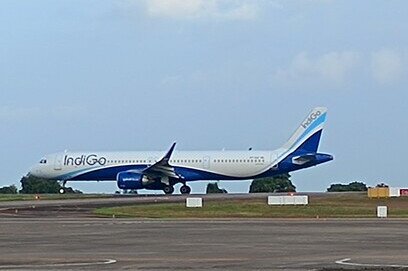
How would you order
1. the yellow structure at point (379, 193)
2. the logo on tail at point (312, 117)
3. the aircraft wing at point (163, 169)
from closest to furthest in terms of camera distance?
1. the yellow structure at point (379, 193)
2. the aircraft wing at point (163, 169)
3. the logo on tail at point (312, 117)

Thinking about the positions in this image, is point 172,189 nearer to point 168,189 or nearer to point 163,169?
point 168,189

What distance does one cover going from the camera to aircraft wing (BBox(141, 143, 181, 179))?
279 ft

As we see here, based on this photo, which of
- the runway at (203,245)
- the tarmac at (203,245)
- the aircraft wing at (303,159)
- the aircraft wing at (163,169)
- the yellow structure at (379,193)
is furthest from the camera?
the aircraft wing at (303,159)

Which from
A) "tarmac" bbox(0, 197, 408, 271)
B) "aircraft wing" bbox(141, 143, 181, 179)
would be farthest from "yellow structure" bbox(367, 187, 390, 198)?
"tarmac" bbox(0, 197, 408, 271)

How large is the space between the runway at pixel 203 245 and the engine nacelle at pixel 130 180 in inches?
1679

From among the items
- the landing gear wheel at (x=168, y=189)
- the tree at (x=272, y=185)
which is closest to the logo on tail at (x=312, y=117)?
the landing gear wheel at (x=168, y=189)

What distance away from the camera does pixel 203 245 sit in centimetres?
2878

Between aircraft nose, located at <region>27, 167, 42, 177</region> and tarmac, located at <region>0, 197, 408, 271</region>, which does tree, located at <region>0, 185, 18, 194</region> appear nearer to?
aircraft nose, located at <region>27, 167, 42, 177</region>

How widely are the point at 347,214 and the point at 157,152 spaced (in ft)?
130

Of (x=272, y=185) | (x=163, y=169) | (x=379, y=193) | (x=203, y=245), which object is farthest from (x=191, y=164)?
(x=203, y=245)

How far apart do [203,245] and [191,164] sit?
195 feet

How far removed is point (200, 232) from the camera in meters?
35.1

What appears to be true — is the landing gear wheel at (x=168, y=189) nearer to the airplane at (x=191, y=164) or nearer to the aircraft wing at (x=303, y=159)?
the airplane at (x=191, y=164)

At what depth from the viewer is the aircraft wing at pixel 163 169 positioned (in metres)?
85.1
